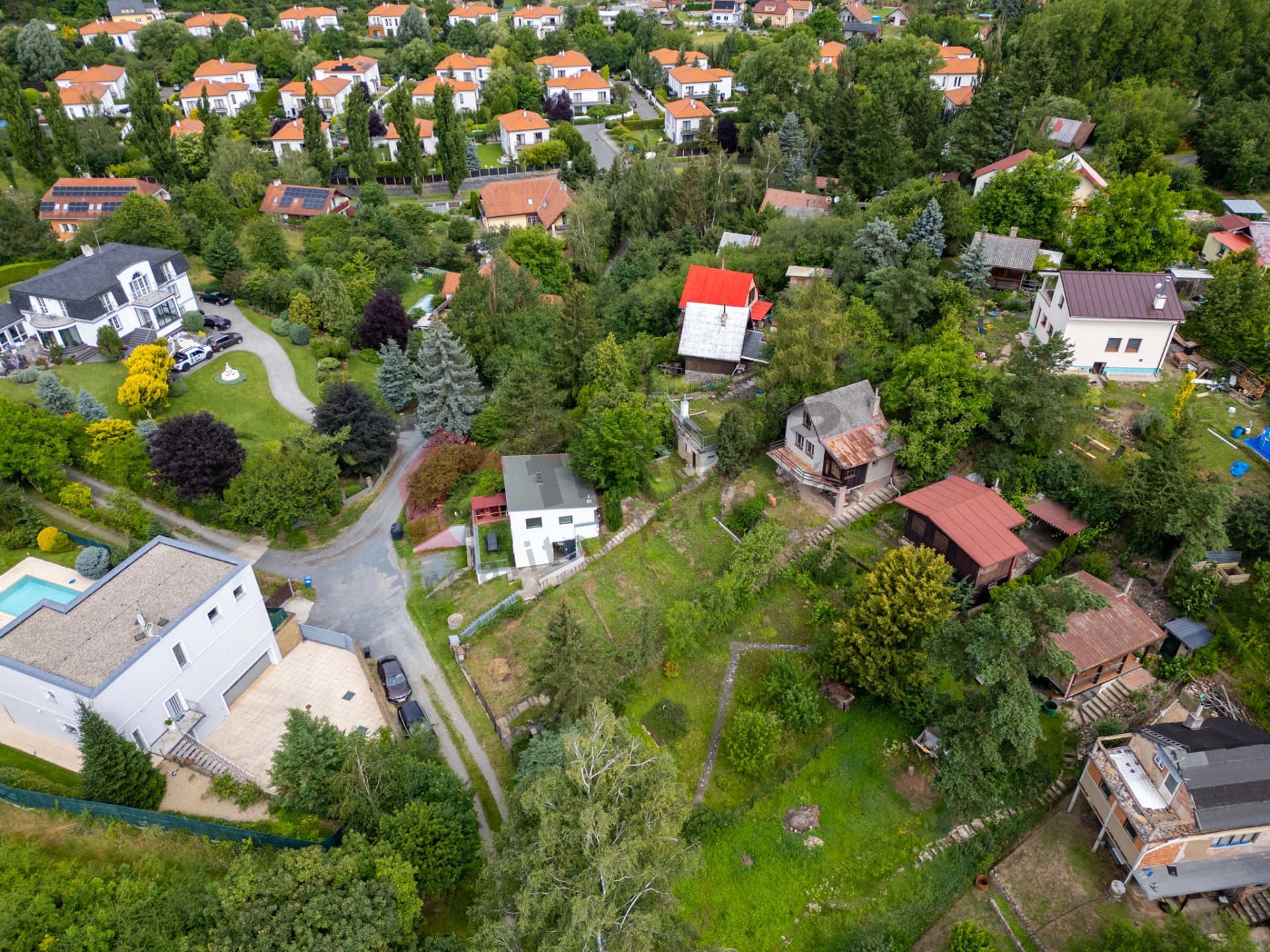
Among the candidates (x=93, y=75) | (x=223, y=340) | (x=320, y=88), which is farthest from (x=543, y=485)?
(x=93, y=75)

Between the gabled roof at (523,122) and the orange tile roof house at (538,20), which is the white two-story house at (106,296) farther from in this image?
the orange tile roof house at (538,20)

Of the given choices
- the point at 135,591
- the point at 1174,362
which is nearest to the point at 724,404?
the point at 1174,362

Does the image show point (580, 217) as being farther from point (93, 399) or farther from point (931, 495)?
point (931, 495)

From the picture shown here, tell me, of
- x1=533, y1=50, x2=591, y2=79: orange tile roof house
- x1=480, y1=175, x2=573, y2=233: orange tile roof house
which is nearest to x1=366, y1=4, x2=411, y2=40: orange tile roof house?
x1=533, y1=50, x2=591, y2=79: orange tile roof house

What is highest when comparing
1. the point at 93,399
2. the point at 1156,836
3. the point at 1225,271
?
the point at 1225,271

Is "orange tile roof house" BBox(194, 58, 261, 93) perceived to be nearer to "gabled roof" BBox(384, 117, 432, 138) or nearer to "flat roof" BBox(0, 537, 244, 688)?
"gabled roof" BBox(384, 117, 432, 138)

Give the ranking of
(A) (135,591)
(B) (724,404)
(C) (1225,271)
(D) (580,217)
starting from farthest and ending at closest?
(D) (580,217) < (B) (724,404) < (C) (1225,271) < (A) (135,591)
